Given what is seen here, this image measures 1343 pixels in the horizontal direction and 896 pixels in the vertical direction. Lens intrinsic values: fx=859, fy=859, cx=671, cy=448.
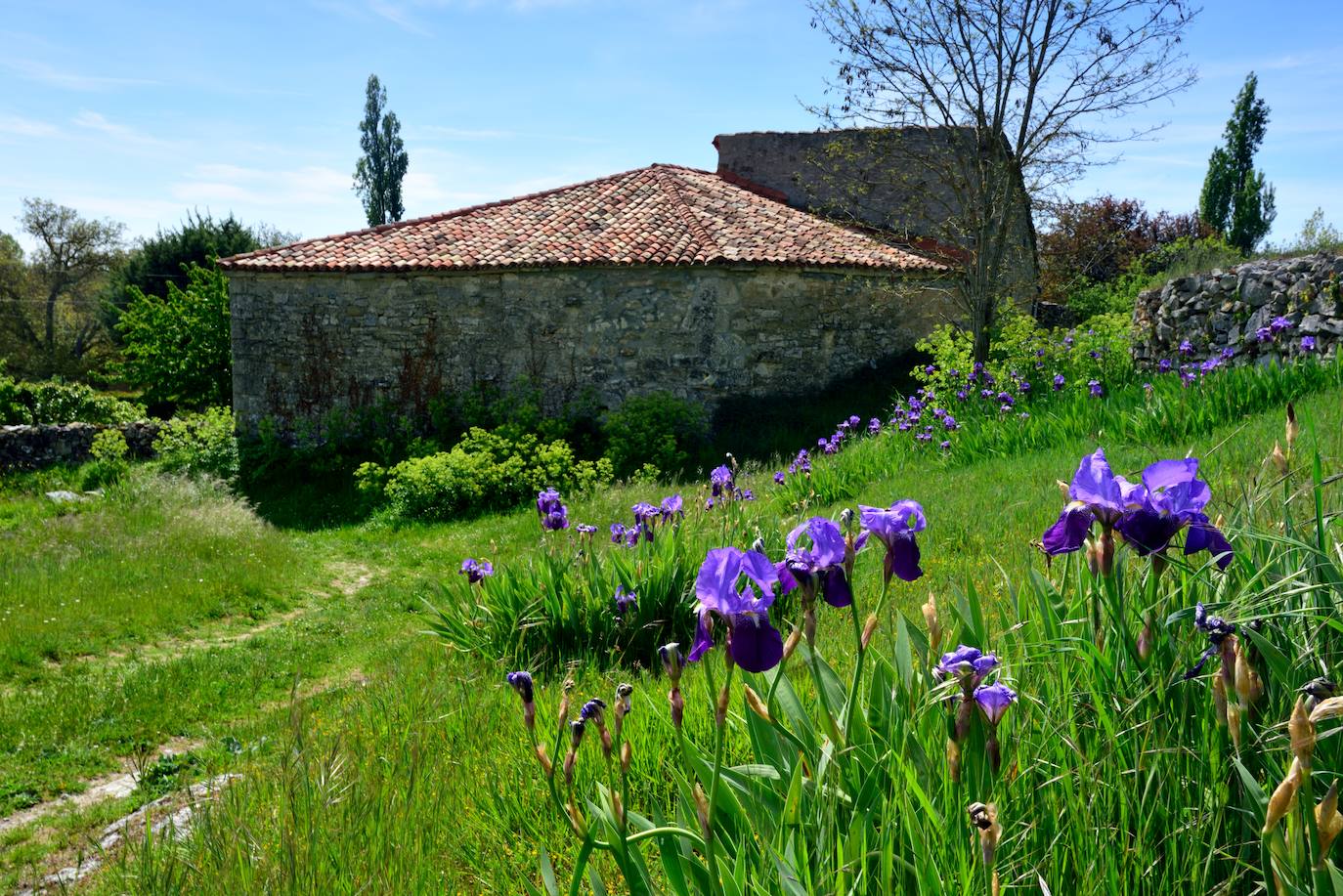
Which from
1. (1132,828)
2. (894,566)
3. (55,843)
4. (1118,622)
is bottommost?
(55,843)

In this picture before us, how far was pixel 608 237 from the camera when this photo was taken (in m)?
16.3

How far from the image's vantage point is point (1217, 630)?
1537 millimetres

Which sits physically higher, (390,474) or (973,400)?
(973,400)

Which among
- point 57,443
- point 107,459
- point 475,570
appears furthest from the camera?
point 57,443

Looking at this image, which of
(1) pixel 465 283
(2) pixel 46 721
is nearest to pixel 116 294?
(1) pixel 465 283

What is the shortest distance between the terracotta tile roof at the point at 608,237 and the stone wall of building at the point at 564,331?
13.3 inches

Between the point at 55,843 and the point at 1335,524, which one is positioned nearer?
the point at 1335,524

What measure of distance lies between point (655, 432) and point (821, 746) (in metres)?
12.6

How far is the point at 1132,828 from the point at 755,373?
46.5ft

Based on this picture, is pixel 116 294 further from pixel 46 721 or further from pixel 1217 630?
pixel 1217 630

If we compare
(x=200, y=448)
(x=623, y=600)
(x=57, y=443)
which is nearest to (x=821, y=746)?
(x=623, y=600)

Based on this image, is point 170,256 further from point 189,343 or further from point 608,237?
point 608,237

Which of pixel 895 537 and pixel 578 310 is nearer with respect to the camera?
pixel 895 537

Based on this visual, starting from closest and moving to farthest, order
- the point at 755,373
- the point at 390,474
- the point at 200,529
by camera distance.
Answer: the point at 200,529, the point at 390,474, the point at 755,373
